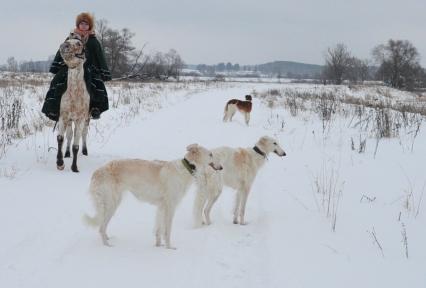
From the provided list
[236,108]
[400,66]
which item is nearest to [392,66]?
[400,66]

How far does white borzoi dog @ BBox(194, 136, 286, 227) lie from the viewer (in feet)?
18.8

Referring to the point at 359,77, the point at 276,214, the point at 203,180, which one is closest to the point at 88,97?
the point at 203,180

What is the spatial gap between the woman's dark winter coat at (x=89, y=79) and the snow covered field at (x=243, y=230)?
1.06 metres

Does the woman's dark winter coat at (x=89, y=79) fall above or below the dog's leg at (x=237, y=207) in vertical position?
above

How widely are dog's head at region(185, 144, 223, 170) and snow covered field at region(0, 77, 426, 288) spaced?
0.88 m

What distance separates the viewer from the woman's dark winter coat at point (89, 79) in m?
7.79

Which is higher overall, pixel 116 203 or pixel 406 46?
pixel 406 46

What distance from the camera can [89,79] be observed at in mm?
8117

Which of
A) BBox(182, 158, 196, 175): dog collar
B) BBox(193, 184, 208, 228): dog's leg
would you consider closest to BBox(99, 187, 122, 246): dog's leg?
BBox(182, 158, 196, 175): dog collar

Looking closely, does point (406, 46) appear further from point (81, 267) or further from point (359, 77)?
point (81, 267)

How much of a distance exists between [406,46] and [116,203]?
3253 inches

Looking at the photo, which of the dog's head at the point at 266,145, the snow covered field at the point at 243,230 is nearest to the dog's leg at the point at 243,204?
the snow covered field at the point at 243,230

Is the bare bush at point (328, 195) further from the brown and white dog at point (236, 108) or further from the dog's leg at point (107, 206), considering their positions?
the brown and white dog at point (236, 108)

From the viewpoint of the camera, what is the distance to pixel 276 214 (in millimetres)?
6176
